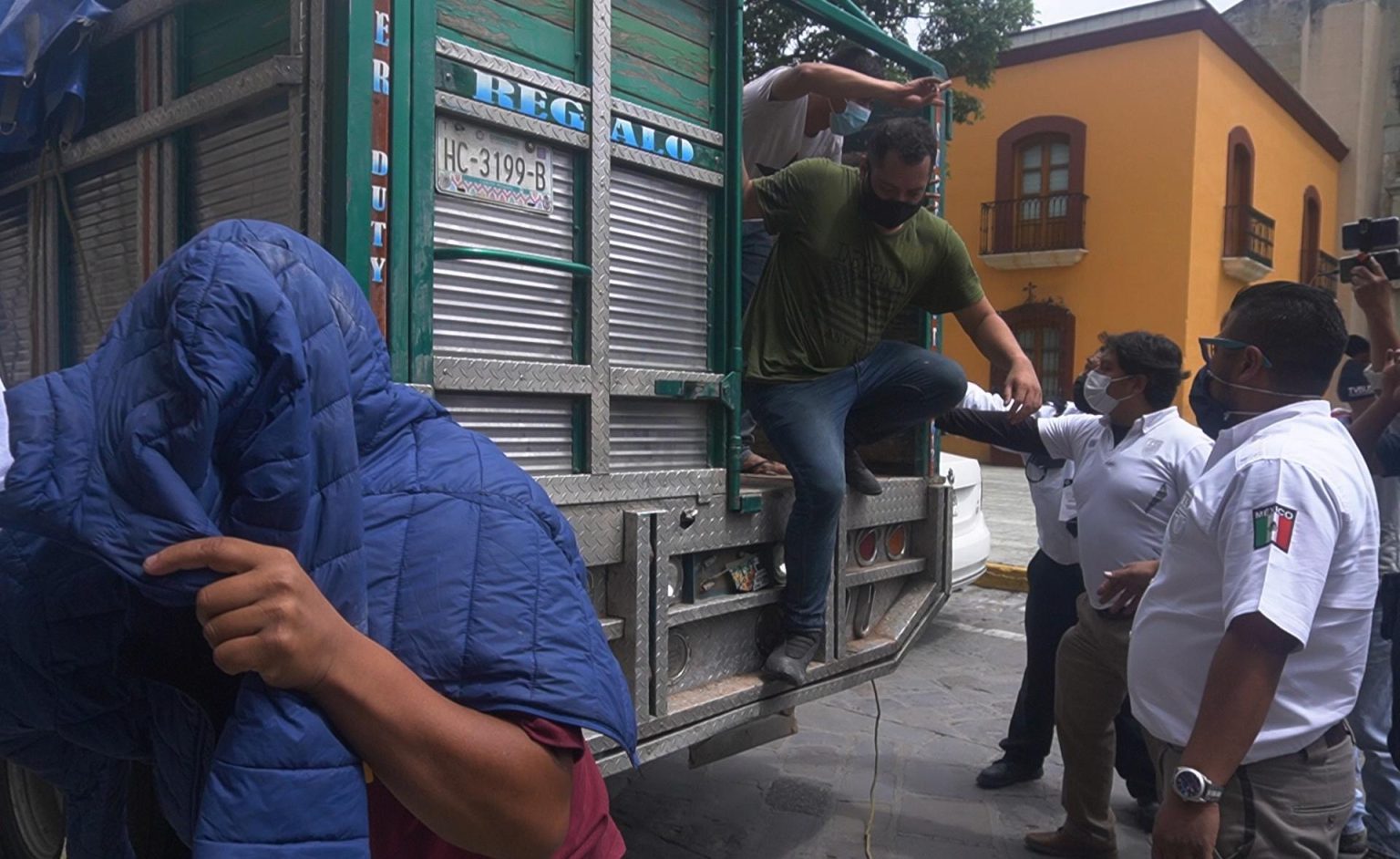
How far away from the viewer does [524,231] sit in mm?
2740

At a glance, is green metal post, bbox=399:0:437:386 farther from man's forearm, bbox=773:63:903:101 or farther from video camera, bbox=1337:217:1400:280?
video camera, bbox=1337:217:1400:280

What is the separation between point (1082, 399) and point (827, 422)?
64.2 inches

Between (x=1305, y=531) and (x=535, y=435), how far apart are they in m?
1.77

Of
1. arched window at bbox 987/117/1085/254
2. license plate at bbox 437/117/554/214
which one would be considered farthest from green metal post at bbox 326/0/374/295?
arched window at bbox 987/117/1085/254

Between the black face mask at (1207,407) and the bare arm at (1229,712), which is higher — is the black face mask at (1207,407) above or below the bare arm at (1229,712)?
above

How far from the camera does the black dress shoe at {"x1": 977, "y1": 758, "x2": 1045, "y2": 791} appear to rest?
189 inches

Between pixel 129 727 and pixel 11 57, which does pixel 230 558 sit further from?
pixel 11 57

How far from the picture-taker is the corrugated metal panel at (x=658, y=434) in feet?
9.95

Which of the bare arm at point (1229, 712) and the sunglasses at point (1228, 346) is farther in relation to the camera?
the sunglasses at point (1228, 346)

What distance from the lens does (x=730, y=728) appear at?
136 inches

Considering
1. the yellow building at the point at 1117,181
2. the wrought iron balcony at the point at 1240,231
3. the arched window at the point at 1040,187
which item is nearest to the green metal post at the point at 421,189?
the yellow building at the point at 1117,181

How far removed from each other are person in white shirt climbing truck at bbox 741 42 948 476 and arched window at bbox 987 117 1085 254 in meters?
15.4

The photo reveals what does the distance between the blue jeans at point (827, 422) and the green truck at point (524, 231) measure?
0.12m

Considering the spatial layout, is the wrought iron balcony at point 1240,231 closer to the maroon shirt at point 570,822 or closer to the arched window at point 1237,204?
the arched window at point 1237,204
